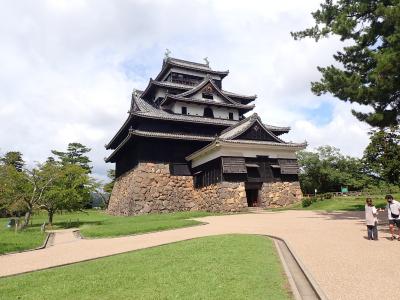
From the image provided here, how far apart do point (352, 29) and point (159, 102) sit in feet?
82.3

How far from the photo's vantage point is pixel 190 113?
3525 cm

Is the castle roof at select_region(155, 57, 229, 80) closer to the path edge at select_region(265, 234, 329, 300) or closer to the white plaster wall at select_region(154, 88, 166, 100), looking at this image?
the white plaster wall at select_region(154, 88, 166, 100)

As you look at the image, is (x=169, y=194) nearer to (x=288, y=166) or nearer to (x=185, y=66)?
(x=288, y=166)

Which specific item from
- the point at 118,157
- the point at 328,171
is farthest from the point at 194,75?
the point at 328,171

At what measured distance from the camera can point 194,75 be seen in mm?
42562

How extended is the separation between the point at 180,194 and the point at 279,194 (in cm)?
924

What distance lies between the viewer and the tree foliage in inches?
1759

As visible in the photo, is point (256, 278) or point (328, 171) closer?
point (256, 278)

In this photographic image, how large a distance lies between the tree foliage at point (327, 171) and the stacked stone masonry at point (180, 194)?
56.6 feet

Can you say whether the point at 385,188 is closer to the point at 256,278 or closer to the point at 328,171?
the point at 328,171

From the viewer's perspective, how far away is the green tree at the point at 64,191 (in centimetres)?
2353

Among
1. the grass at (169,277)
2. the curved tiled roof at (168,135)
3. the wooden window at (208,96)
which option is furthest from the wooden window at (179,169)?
the grass at (169,277)

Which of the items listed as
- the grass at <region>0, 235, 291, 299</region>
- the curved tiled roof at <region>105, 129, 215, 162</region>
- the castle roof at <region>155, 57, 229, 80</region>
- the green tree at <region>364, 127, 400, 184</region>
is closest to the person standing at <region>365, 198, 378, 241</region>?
the grass at <region>0, 235, 291, 299</region>

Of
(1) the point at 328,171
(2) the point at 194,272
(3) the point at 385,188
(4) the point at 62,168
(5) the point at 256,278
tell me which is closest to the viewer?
(5) the point at 256,278
